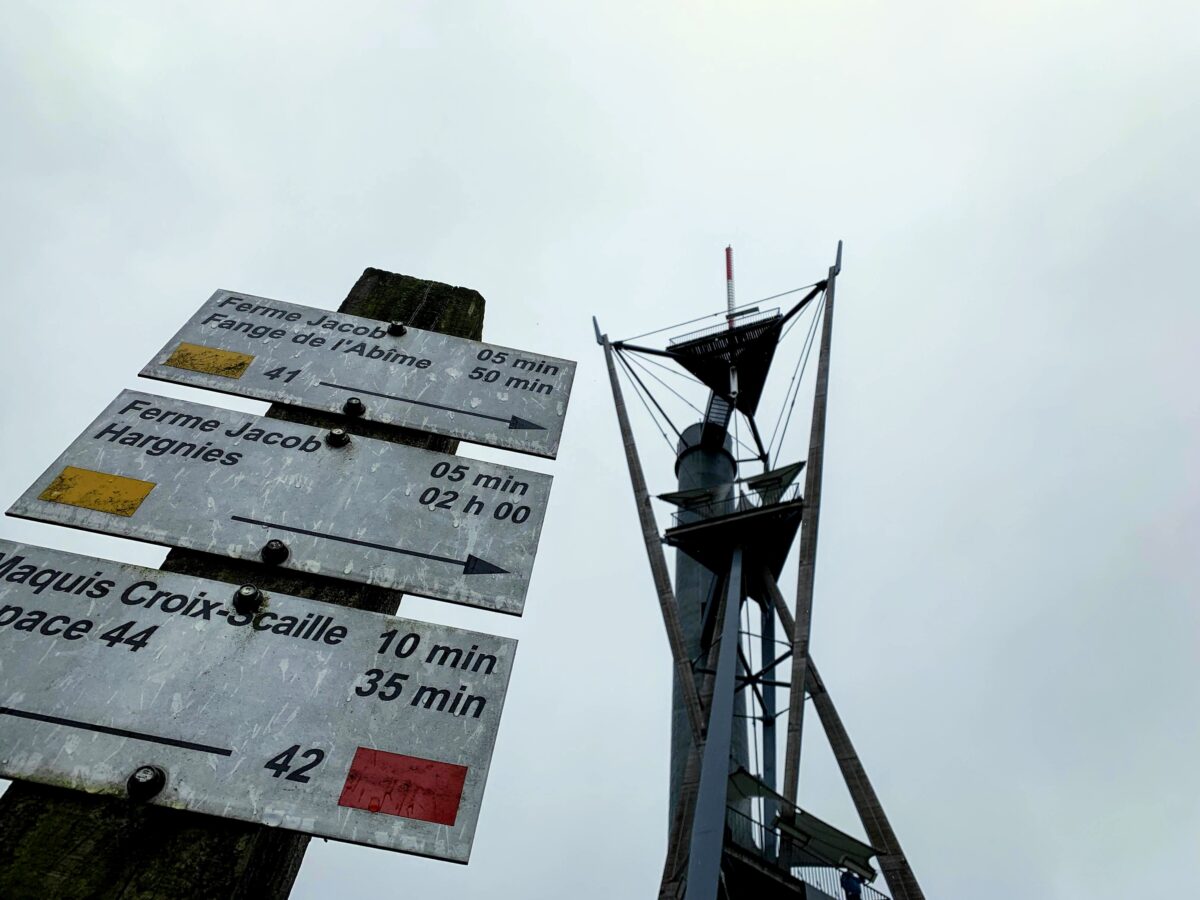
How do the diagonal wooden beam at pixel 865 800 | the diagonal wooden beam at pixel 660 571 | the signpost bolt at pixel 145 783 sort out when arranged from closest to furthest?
the signpost bolt at pixel 145 783 < the diagonal wooden beam at pixel 865 800 < the diagonal wooden beam at pixel 660 571

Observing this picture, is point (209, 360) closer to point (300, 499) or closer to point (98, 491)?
point (98, 491)

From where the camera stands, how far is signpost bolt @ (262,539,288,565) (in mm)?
3408

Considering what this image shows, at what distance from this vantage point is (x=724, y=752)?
1260cm

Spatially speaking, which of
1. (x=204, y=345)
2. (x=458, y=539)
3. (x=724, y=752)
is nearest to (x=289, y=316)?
(x=204, y=345)

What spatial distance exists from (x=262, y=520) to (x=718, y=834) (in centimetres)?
951

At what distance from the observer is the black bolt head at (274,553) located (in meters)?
3.41

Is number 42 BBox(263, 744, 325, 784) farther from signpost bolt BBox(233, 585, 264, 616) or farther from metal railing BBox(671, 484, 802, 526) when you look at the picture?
metal railing BBox(671, 484, 802, 526)

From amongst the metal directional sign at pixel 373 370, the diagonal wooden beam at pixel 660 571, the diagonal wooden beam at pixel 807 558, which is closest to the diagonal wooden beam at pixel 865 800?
the diagonal wooden beam at pixel 807 558

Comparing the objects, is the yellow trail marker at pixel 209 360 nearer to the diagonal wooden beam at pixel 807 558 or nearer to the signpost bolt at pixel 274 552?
the signpost bolt at pixel 274 552

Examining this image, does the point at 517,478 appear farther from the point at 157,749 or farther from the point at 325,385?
the point at 157,749

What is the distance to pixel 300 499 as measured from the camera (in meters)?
3.65

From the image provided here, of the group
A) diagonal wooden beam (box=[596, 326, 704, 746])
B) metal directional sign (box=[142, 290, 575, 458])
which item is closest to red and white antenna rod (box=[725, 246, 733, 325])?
diagonal wooden beam (box=[596, 326, 704, 746])

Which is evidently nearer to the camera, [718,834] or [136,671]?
[136,671]

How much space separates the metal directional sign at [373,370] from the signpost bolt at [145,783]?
2013mm
